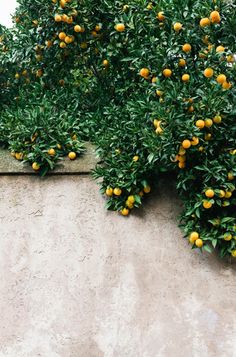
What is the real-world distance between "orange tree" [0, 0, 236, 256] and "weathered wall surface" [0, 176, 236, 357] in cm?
18

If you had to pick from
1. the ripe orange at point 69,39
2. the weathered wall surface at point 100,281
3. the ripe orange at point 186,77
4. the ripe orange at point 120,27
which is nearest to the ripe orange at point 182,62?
the ripe orange at point 186,77

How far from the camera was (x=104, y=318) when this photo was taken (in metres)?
3.11

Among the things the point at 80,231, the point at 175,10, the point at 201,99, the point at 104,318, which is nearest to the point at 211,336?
the point at 104,318

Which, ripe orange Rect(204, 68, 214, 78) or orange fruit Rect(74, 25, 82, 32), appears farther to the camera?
orange fruit Rect(74, 25, 82, 32)

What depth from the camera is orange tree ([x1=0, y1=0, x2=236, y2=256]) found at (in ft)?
9.34

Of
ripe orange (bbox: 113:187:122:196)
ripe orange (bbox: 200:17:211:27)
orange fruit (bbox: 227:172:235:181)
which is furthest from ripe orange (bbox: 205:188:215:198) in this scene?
ripe orange (bbox: 200:17:211:27)

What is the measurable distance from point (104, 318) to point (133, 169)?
3.69 ft

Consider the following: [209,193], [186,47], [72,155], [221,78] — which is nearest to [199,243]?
[209,193]

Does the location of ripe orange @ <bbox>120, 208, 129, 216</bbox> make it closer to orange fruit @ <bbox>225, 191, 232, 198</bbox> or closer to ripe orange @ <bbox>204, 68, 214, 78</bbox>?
orange fruit @ <bbox>225, 191, 232, 198</bbox>

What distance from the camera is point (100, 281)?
318 centimetres

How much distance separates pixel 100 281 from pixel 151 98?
4.68ft

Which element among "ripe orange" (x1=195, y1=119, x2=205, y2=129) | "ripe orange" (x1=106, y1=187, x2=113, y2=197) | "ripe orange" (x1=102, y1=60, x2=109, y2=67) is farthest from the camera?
"ripe orange" (x1=102, y1=60, x2=109, y2=67)

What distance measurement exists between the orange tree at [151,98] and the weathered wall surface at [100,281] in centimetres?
18

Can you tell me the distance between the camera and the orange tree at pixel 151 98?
2.85m
